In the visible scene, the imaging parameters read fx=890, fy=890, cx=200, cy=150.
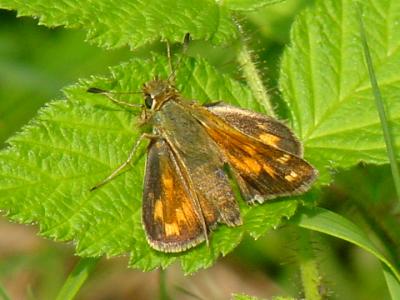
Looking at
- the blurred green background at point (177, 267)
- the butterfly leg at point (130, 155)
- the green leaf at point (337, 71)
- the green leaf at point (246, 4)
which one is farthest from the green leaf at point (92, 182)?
the blurred green background at point (177, 267)

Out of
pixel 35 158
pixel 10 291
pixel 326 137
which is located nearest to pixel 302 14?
pixel 326 137

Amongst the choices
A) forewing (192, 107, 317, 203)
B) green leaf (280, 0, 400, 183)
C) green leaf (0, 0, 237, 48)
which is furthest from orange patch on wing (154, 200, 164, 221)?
green leaf (280, 0, 400, 183)

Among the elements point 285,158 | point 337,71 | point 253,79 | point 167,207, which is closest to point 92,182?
point 167,207

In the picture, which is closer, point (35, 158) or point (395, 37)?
point (35, 158)

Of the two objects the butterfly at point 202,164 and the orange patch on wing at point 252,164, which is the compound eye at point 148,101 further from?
the orange patch on wing at point 252,164

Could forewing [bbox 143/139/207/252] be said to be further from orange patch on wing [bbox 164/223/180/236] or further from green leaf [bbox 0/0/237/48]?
green leaf [bbox 0/0/237/48]

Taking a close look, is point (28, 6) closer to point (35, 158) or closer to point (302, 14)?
point (35, 158)

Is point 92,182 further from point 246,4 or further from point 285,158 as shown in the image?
point 246,4
